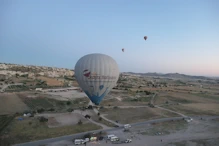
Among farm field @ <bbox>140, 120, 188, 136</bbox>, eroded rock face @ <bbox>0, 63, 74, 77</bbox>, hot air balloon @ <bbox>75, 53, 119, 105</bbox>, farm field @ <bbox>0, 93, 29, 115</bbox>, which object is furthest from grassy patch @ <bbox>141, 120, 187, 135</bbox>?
eroded rock face @ <bbox>0, 63, 74, 77</bbox>

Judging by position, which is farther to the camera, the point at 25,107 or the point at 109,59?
the point at 25,107

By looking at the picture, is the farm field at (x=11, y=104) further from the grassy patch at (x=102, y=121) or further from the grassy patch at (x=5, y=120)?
the grassy patch at (x=102, y=121)

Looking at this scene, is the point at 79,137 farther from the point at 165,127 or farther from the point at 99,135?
the point at 165,127

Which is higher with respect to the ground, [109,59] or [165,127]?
[109,59]

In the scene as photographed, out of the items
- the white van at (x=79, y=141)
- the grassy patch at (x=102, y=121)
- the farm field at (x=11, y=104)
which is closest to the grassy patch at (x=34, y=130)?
the grassy patch at (x=102, y=121)

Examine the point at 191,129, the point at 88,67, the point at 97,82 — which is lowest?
the point at 191,129

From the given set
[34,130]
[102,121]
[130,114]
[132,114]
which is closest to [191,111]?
[132,114]

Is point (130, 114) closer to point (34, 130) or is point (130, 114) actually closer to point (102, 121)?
point (102, 121)

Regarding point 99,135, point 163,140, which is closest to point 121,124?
point 99,135

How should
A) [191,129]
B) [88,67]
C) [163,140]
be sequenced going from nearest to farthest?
[163,140]
[191,129]
[88,67]
